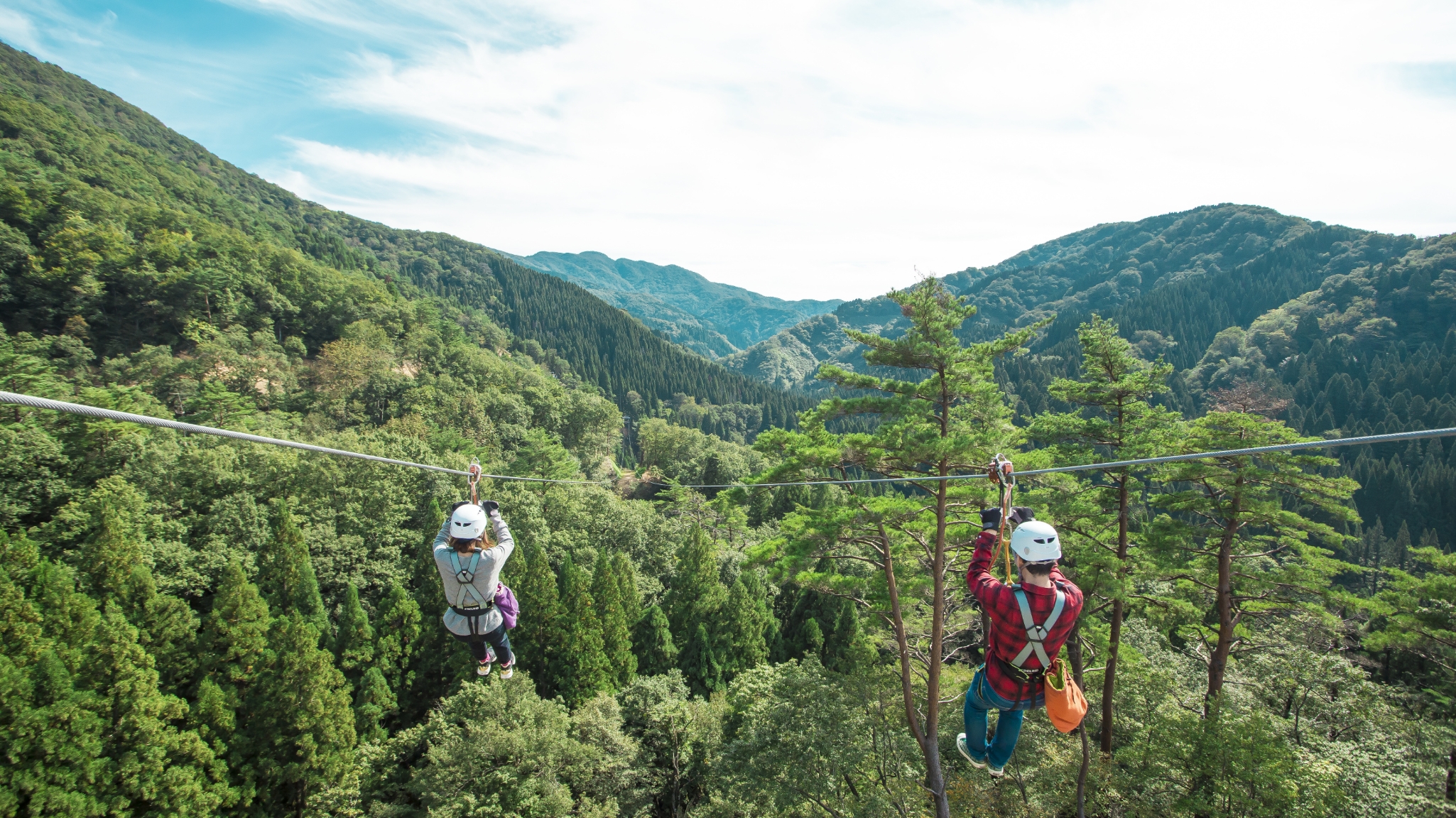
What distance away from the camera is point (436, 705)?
24500 mm

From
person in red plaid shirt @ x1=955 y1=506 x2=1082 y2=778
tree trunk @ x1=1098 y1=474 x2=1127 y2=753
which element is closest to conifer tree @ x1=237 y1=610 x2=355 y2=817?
person in red plaid shirt @ x1=955 y1=506 x2=1082 y2=778

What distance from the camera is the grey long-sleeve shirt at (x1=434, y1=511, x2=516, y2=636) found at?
20.3 feet

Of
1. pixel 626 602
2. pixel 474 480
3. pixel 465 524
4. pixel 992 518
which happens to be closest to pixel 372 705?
pixel 626 602

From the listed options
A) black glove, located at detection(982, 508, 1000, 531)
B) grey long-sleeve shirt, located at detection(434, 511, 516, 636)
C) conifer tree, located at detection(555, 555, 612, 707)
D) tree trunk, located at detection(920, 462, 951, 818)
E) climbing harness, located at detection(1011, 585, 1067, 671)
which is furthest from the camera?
conifer tree, located at detection(555, 555, 612, 707)

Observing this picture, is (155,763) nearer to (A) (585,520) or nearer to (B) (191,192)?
(A) (585,520)

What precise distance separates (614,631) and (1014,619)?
24440 millimetres

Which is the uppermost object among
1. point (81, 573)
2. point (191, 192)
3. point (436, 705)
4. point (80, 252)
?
point (191, 192)

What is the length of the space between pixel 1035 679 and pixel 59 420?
39886 mm

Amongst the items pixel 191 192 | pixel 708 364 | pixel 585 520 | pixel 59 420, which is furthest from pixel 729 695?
pixel 708 364

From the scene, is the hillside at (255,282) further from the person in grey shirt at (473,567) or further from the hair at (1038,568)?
the hair at (1038,568)

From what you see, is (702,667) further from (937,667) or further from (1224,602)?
(1224,602)

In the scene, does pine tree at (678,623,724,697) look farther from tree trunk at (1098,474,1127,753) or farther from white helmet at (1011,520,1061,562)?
white helmet at (1011,520,1061,562)

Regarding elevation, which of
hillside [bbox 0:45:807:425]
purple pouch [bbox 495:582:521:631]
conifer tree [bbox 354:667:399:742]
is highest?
hillside [bbox 0:45:807:425]

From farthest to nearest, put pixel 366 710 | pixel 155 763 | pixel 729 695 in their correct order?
1. pixel 729 695
2. pixel 366 710
3. pixel 155 763
